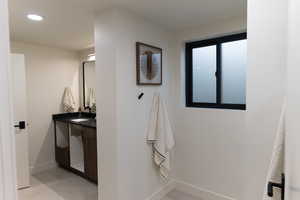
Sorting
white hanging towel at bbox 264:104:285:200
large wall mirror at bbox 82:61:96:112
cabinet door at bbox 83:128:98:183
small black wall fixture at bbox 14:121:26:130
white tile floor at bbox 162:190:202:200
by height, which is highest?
large wall mirror at bbox 82:61:96:112

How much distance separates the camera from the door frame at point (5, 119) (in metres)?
0.54

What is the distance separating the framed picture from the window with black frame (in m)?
0.55

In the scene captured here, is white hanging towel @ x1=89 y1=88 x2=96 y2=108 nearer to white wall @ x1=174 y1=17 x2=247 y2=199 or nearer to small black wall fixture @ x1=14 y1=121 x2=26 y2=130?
small black wall fixture @ x1=14 y1=121 x2=26 y2=130

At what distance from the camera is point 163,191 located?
2596 mm

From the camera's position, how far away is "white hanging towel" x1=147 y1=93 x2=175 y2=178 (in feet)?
7.56

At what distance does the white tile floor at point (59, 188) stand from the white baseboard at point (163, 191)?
80 centimetres

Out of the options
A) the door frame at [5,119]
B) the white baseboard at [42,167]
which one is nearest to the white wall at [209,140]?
the door frame at [5,119]

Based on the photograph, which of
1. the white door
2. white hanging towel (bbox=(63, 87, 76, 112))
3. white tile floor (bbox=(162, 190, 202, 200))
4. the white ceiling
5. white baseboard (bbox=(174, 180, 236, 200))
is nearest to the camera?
the white ceiling

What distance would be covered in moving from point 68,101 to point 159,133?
Answer: 222 centimetres

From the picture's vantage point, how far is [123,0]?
1.75 metres

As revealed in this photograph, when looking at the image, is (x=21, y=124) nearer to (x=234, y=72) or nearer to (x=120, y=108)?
(x=120, y=108)

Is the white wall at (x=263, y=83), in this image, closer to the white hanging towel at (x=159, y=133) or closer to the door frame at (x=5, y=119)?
the door frame at (x=5, y=119)

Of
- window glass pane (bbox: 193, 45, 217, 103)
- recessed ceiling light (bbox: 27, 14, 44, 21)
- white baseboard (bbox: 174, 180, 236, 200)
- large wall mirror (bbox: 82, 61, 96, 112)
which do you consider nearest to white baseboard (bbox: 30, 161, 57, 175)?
large wall mirror (bbox: 82, 61, 96, 112)

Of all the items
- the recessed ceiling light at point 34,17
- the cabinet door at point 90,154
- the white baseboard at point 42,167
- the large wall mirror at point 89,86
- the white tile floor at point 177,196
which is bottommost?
the white tile floor at point 177,196
